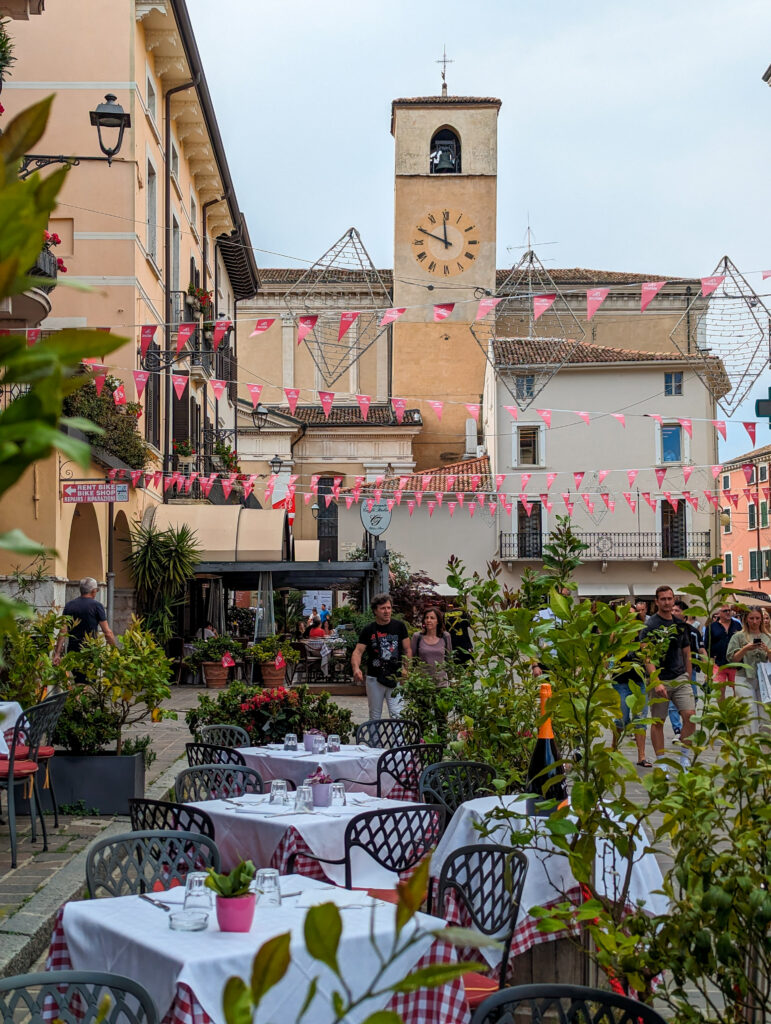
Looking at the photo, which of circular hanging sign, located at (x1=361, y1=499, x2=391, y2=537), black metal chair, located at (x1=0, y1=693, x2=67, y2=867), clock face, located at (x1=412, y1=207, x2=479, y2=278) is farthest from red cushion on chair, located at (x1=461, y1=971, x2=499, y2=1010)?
clock face, located at (x1=412, y1=207, x2=479, y2=278)

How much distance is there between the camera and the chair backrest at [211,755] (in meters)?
7.83

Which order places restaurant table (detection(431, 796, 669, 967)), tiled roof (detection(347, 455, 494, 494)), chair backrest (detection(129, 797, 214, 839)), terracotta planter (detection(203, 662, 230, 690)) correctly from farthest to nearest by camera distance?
tiled roof (detection(347, 455, 494, 494)) → terracotta planter (detection(203, 662, 230, 690)) → chair backrest (detection(129, 797, 214, 839)) → restaurant table (detection(431, 796, 669, 967))

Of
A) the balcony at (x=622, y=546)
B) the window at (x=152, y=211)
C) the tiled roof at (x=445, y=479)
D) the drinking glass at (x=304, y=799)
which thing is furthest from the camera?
the tiled roof at (x=445, y=479)

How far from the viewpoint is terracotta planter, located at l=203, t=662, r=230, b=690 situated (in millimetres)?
21562

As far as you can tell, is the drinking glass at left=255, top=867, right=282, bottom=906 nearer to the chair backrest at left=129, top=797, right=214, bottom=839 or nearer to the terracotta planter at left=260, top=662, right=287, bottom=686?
the chair backrest at left=129, top=797, right=214, bottom=839

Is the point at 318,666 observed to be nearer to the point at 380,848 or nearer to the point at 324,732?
the point at 324,732

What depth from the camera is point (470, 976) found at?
4.90m

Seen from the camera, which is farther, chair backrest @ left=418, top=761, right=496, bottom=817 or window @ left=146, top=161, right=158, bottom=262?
window @ left=146, top=161, right=158, bottom=262

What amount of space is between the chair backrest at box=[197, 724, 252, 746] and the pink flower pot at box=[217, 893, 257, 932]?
511 cm

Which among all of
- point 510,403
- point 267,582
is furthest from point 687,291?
point 267,582

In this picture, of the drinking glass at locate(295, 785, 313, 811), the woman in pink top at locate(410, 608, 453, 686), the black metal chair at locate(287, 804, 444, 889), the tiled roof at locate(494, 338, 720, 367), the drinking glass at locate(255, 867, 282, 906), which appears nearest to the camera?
the drinking glass at locate(255, 867, 282, 906)

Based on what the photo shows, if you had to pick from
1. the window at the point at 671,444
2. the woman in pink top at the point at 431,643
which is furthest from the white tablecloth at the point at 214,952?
the window at the point at 671,444

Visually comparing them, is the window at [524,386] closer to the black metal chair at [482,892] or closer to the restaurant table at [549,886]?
the restaurant table at [549,886]

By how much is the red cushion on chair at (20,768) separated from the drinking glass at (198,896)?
384 centimetres
